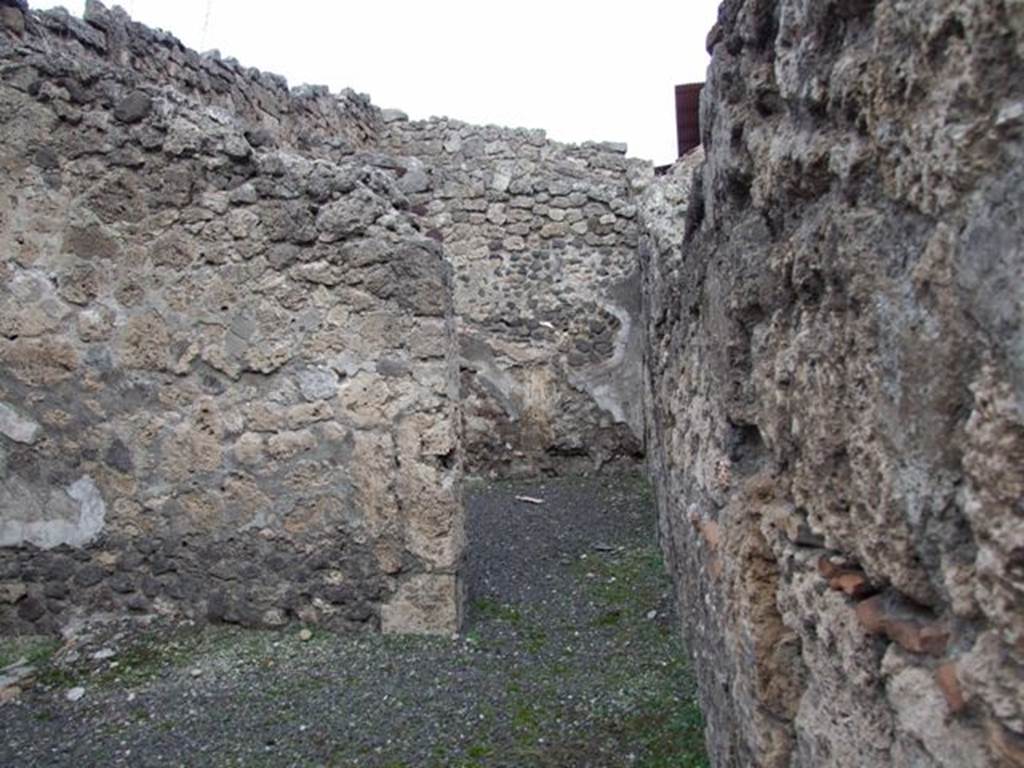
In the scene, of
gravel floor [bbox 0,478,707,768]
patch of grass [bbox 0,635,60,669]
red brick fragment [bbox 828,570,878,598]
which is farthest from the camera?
patch of grass [bbox 0,635,60,669]

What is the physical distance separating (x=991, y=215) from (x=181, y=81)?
5.89 meters

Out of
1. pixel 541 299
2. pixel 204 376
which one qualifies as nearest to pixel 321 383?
pixel 204 376

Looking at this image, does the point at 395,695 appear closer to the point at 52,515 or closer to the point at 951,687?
the point at 52,515

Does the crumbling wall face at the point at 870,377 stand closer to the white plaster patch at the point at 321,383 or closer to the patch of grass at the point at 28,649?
the white plaster patch at the point at 321,383

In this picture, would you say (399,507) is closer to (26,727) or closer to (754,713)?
(26,727)

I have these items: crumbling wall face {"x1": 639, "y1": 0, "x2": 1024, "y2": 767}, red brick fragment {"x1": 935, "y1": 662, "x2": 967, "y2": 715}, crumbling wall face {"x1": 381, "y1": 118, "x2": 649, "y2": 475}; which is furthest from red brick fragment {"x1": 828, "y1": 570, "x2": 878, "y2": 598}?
crumbling wall face {"x1": 381, "y1": 118, "x2": 649, "y2": 475}

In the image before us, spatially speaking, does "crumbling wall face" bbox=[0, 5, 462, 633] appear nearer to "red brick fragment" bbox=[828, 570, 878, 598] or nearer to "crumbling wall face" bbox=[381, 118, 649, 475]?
"red brick fragment" bbox=[828, 570, 878, 598]

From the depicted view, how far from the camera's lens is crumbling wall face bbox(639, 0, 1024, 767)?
82cm

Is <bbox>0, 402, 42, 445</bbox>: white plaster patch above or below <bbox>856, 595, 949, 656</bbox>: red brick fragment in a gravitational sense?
above

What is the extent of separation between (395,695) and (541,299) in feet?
16.5

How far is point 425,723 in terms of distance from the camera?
2.91 meters

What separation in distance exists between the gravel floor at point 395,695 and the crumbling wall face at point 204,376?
23 cm

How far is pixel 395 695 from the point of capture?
311cm

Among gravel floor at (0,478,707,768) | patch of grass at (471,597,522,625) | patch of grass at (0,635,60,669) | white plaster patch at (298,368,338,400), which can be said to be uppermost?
white plaster patch at (298,368,338,400)
